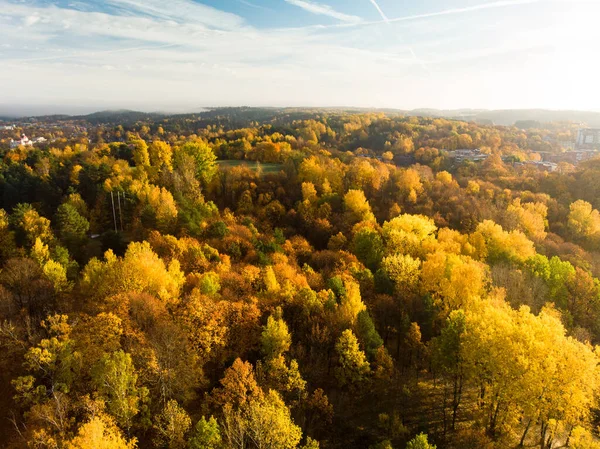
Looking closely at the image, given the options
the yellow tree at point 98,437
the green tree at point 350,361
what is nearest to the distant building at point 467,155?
the green tree at point 350,361

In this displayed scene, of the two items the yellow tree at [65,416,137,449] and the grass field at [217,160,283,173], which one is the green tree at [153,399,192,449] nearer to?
the yellow tree at [65,416,137,449]

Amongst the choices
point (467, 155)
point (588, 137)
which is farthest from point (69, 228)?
point (588, 137)

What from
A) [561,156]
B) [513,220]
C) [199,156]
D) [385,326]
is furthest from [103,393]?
[561,156]

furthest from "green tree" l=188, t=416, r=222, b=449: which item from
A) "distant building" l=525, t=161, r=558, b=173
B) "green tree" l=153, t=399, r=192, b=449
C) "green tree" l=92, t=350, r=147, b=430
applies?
"distant building" l=525, t=161, r=558, b=173

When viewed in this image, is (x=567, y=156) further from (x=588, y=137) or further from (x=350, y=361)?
(x=350, y=361)

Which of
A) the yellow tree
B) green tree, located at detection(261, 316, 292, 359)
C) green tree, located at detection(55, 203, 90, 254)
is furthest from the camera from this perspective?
green tree, located at detection(55, 203, 90, 254)

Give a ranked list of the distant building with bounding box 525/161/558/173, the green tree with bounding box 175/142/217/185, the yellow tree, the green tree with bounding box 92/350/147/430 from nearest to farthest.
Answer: the yellow tree → the green tree with bounding box 92/350/147/430 → the green tree with bounding box 175/142/217/185 → the distant building with bounding box 525/161/558/173
